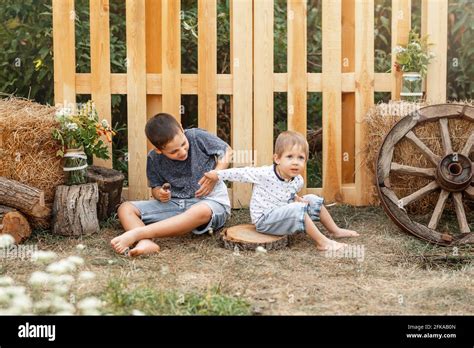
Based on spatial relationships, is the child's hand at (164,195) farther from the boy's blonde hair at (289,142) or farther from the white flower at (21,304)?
the white flower at (21,304)

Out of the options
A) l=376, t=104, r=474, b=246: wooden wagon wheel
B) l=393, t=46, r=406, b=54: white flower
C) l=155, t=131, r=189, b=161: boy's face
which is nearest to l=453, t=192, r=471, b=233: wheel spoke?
l=376, t=104, r=474, b=246: wooden wagon wheel

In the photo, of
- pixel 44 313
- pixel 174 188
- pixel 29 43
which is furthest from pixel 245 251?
pixel 29 43

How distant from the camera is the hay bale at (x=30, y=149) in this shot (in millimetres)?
4828

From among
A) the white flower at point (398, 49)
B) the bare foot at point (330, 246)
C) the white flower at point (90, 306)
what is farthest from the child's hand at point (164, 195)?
the white flower at point (398, 49)

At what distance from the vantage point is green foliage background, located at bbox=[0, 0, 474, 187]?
633 cm

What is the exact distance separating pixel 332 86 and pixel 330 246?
150 centimetres

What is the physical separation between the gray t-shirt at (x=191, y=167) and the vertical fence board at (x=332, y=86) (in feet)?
3.31

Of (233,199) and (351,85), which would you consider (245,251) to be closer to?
(233,199)

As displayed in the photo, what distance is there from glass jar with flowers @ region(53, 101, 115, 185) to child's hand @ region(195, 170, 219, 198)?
2.63ft

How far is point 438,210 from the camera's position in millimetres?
4891

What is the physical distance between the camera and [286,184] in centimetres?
482

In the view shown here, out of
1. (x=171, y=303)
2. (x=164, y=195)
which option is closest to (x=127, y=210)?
(x=164, y=195)

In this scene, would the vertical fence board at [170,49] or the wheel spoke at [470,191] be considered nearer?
the wheel spoke at [470,191]

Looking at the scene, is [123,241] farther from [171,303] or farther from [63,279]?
[171,303]
